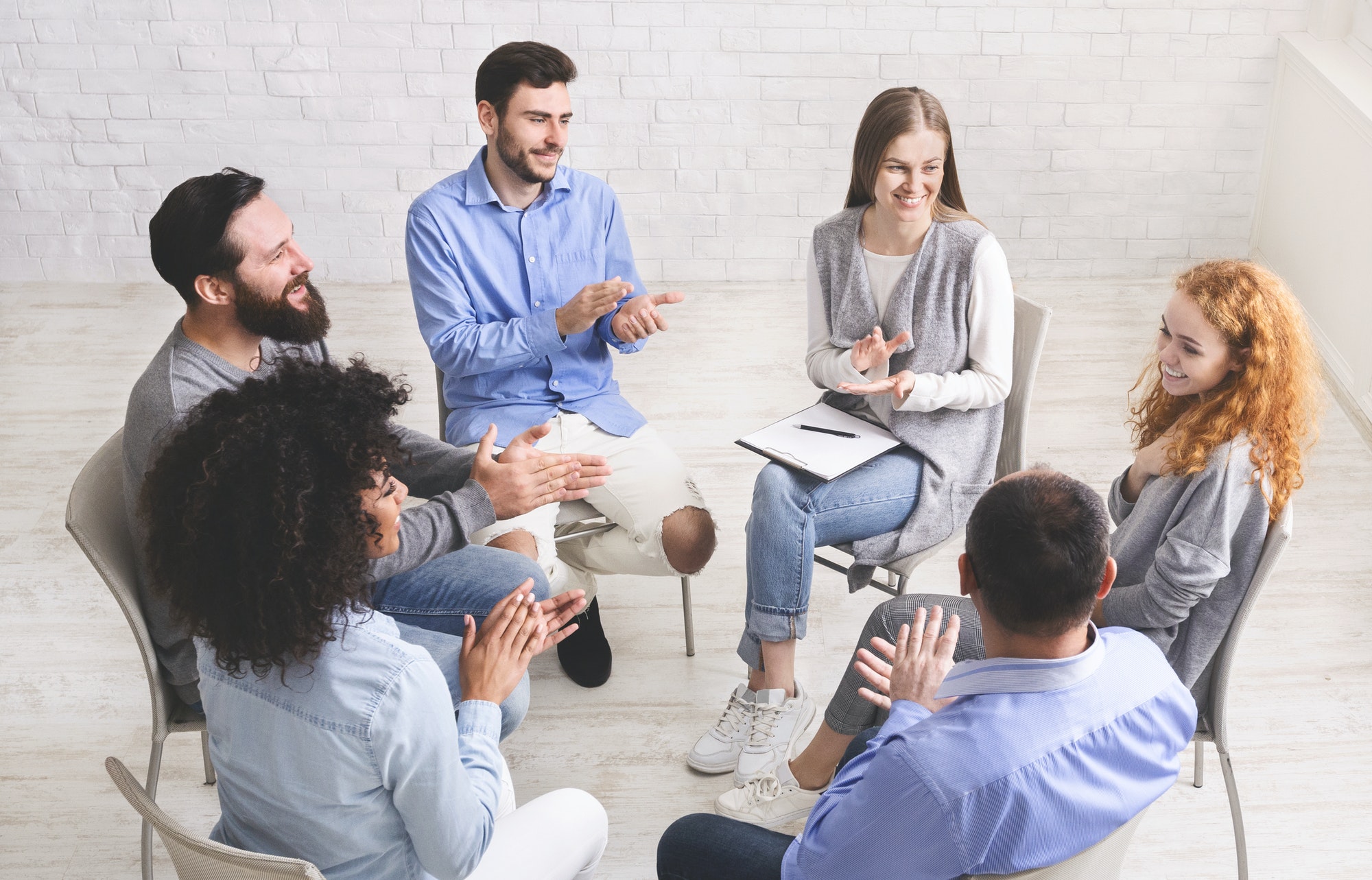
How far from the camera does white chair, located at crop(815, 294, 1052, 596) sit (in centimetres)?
A: 249

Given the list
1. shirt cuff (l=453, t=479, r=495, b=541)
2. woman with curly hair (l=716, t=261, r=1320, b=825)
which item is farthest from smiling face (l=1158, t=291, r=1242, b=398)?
shirt cuff (l=453, t=479, r=495, b=541)

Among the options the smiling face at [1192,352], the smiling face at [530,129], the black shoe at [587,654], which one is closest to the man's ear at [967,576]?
the smiling face at [1192,352]

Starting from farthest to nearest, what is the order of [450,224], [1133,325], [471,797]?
1. [1133,325]
2. [450,224]
3. [471,797]

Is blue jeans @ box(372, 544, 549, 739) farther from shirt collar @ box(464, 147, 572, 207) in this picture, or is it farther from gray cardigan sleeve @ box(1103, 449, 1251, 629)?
gray cardigan sleeve @ box(1103, 449, 1251, 629)

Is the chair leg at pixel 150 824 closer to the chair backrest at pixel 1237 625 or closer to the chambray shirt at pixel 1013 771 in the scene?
the chambray shirt at pixel 1013 771

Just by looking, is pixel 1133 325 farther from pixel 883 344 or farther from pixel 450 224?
pixel 450 224

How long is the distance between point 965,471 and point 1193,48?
2846 mm

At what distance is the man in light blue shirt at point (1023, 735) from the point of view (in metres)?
1.35

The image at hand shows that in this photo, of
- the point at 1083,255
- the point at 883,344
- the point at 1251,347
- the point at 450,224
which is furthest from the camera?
the point at 1083,255

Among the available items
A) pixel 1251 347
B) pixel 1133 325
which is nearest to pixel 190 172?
pixel 1133 325

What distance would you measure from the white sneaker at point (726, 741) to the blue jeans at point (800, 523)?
Answer: 10 centimetres

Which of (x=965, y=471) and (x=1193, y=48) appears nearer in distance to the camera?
(x=965, y=471)

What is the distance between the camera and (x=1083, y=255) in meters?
4.82

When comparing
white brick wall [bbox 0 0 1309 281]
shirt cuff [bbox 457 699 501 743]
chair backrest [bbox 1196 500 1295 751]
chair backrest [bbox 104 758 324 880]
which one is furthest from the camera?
white brick wall [bbox 0 0 1309 281]
